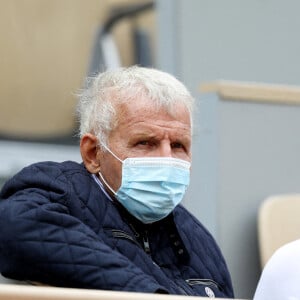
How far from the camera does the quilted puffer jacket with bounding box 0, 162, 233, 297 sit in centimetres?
241

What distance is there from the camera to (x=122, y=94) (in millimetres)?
2750

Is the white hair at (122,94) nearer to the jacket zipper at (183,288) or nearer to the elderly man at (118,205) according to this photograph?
the elderly man at (118,205)

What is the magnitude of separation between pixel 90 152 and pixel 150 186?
19 cm

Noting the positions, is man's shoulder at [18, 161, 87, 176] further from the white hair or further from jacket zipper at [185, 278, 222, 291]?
jacket zipper at [185, 278, 222, 291]

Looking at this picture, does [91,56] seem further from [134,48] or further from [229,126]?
[229,126]

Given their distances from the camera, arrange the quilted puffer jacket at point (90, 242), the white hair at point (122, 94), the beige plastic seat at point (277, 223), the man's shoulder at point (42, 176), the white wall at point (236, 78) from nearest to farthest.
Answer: the quilted puffer jacket at point (90, 242) → the man's shoulder at point (42, 176) → the white hair at point (122, 94) → the beige plastic seat at point (277, 223) → the white wall at point (236, 78)

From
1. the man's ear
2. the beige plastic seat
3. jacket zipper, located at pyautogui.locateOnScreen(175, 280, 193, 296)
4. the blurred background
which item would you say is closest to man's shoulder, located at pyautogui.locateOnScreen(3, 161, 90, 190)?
the man's ear

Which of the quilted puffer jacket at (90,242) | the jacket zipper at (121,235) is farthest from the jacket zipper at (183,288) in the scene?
the jacket zipper at (121,235)

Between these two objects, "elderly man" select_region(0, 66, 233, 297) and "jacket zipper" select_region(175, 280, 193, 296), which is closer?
"elderly man" select_region(0, 66, 233, 297)

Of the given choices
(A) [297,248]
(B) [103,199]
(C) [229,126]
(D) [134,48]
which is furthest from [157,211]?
(D) [134,48]

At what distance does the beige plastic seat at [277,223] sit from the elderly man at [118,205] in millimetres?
1035

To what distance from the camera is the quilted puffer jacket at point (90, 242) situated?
2414 mm

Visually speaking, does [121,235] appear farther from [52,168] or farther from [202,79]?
[202,79]

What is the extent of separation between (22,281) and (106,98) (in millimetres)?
577
